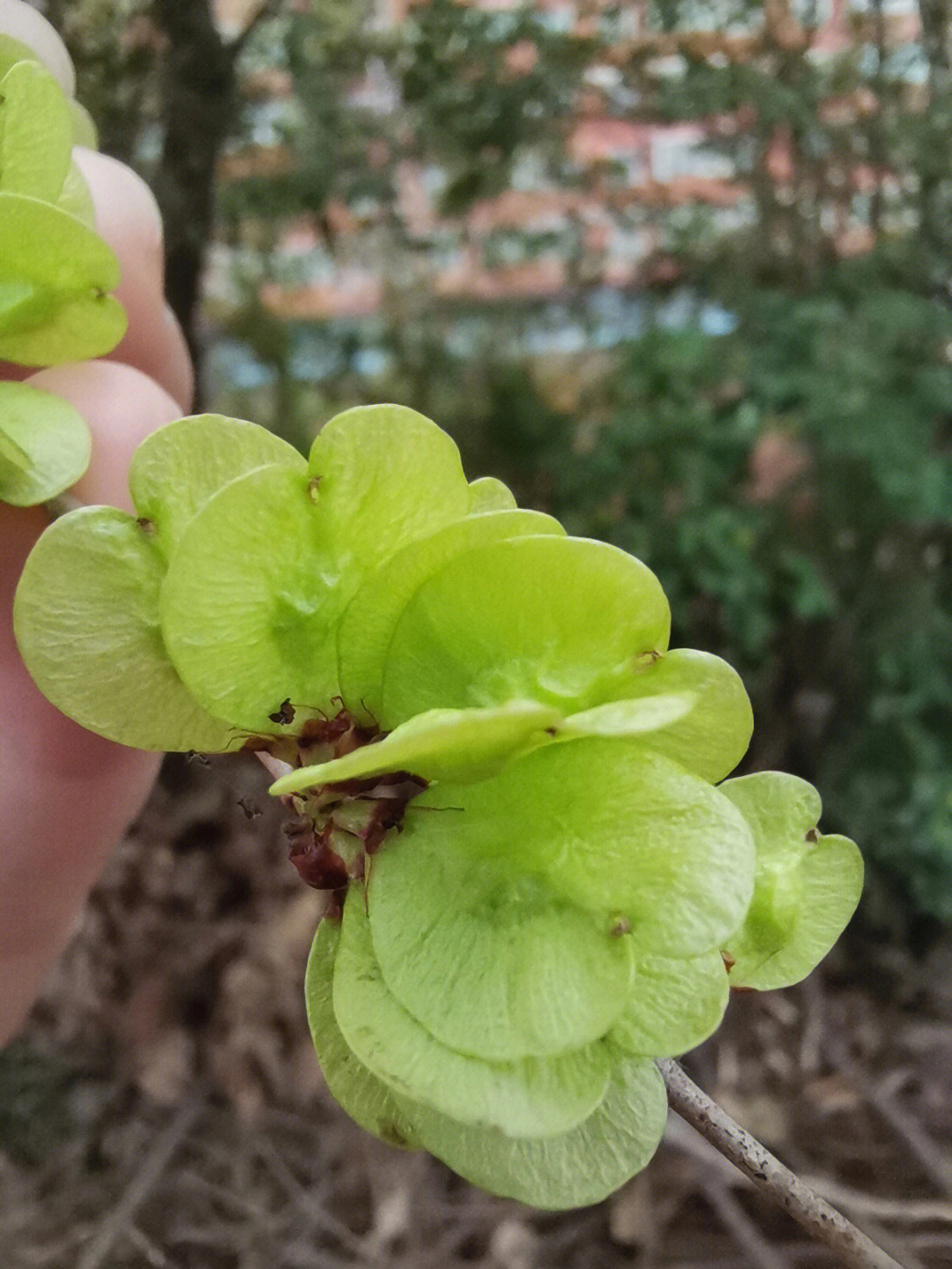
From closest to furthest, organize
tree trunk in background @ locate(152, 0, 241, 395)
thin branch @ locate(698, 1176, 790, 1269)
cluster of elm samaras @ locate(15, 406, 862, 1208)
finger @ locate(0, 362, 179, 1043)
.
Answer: cluster of elm samaras @ locate(15, 406, 862, 1208) → finger @ locate(0, 362, 179, 1043) → thin branch @ locate(698, 1176, 790, 1269) → tree trunk in background @ locate(152, 0, 241, 395)

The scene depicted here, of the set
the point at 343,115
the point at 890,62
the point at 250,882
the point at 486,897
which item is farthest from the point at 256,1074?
the point at 890,62

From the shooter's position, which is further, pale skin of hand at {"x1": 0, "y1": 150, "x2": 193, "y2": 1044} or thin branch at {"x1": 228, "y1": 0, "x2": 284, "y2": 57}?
thin branch at {"x1": 228, "y1": 0, "x2": 284, "y2": 57}

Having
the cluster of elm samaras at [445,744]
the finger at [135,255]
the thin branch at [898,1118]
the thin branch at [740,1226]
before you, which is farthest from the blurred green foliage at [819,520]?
the cluster of elm samaras at [445,744]

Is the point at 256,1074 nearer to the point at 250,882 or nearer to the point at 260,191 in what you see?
the point at 250,882

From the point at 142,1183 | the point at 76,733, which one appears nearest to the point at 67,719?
the point at 76,733

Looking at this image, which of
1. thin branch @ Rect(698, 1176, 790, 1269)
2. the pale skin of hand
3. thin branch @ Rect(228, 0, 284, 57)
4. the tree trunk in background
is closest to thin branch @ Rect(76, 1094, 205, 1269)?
the pale skin of hand

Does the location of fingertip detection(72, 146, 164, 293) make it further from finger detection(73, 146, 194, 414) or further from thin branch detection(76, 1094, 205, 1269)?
thin branch detection(76, 1094, 205, 1269)

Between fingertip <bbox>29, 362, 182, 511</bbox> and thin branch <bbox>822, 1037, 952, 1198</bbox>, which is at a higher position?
fingertip <bbox>29, 362, 182, 511</bbox>

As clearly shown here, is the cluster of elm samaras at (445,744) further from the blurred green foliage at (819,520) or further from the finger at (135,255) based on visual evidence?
the blurred green foliage at (819,520)
